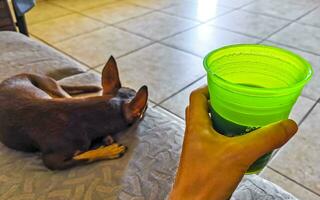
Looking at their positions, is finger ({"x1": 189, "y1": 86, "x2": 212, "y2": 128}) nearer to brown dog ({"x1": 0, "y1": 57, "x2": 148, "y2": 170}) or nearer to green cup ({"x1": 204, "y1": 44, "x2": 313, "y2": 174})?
green cup ({"x1": 204, "y1": 44, "x2": 313, "y2": 174})

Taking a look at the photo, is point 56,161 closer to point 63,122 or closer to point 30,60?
point 63,122

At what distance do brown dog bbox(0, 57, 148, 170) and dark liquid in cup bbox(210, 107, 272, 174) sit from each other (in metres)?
0.41

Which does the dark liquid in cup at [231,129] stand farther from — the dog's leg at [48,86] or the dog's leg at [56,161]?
the dog's leg at [48,86]

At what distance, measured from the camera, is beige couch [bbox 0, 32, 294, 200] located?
0.79m

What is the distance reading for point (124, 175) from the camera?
32.9 inches

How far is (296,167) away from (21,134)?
111cm

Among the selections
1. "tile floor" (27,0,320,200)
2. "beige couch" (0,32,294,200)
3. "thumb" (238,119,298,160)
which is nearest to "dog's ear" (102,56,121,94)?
"beige couch" (0,32,294,200)

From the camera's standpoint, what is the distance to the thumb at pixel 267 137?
1.56 ft

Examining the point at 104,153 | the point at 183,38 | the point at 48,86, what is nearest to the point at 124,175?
the point at 104,153

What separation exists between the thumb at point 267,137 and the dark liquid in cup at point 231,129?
0.08 feet

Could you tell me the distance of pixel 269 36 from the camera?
248 centimetres

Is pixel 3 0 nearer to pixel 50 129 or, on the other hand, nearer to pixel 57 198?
pixel 50 129

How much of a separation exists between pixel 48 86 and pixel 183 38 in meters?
1.60

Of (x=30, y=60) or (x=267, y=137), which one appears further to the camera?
(x=30, y=60)
